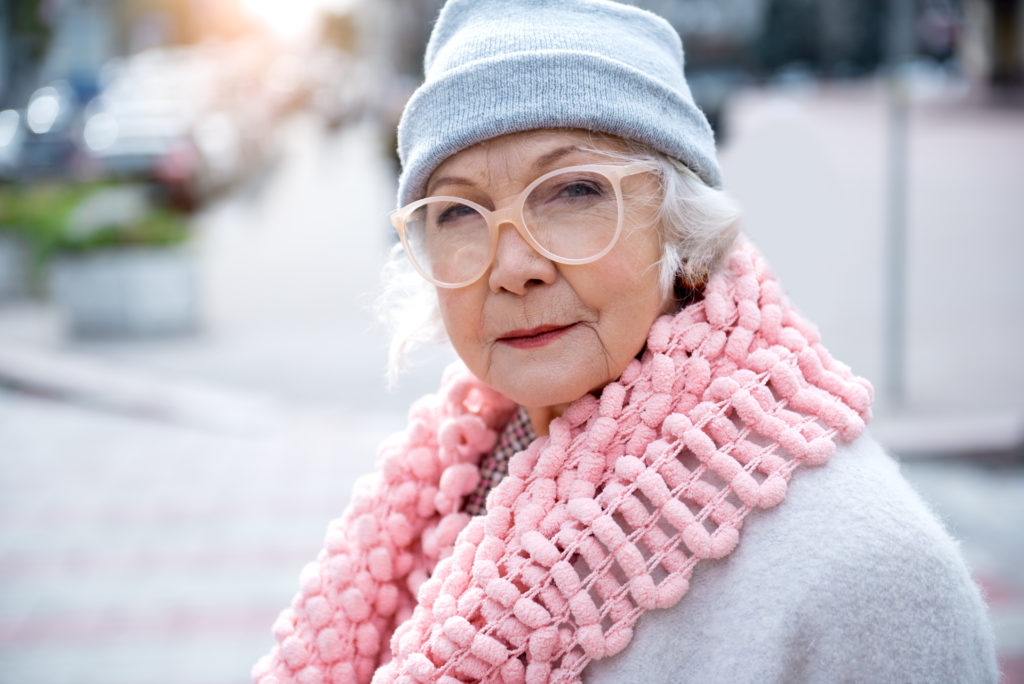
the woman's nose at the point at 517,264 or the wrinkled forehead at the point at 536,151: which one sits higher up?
the wrinkled forehead at the point at 536,151

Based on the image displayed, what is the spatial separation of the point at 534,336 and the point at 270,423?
5.92 metres

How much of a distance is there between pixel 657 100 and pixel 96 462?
5.95 metres

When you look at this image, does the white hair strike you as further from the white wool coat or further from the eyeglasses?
the white wool coat

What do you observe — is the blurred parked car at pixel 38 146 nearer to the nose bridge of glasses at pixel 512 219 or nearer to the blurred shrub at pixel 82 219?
the blurred shrub at pixel 82 219

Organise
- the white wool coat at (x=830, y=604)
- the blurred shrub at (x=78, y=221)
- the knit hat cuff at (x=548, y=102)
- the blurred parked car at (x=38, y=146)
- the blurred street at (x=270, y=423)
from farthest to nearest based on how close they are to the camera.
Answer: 1. the blurred parked car at (x=38, y=146)
2. the blurred shrub at (x=78, y=221)
3. the blurred street at (x=270, y=423)
4. the knit hat cuff at (x=548, y=102)
5. the white wool coat at (x=830, y=604)

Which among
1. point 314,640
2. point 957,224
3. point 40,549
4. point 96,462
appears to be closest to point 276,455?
point 96,462

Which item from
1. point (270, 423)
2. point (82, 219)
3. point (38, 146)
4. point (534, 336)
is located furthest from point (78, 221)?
point (38, 146)

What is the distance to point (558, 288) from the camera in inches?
57.3

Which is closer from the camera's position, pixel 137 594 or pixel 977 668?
pixel 977 668

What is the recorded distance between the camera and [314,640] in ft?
5.55

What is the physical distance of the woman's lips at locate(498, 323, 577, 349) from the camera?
1.48 m

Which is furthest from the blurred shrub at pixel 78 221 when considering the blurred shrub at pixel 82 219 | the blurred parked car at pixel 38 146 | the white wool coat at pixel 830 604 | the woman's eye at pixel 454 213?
the white wool coat at pixel 830 604

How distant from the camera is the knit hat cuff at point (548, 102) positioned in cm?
140

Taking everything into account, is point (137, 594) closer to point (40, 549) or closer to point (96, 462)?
point (40, 549)
